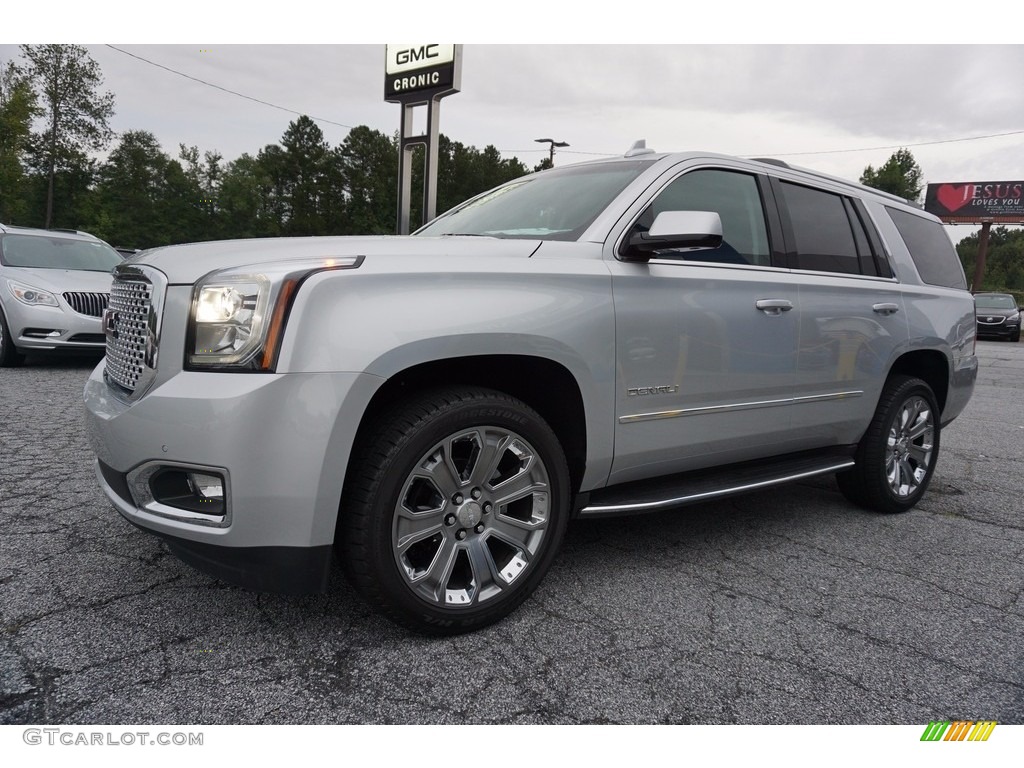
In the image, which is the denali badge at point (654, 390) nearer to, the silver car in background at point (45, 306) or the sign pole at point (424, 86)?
the silver car in background at point (45, 306)

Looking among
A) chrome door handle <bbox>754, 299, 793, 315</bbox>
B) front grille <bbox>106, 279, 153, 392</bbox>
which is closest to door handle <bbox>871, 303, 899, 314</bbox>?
chrome door handle <bbox>754, 299, 793, 315</bbox>

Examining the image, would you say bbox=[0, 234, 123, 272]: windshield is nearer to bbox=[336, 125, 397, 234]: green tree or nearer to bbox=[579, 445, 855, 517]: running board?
bbox=[579, 445, 855, 517]: running board

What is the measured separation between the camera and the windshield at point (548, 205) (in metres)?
2.88

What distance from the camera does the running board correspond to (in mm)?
2686

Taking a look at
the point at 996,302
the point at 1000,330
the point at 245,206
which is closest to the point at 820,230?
the point at 1000,330

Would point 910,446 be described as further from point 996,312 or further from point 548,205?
point 996,312

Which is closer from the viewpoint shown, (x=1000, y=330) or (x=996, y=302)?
(x=1000, y=330)

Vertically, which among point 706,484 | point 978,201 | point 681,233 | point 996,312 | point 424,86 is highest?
point 978,201

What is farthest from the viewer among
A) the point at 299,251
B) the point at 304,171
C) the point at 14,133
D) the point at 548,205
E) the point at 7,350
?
the point at 304,171

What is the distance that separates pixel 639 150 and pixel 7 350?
24.5 feet

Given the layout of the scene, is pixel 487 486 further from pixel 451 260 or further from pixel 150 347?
pixel 150 347

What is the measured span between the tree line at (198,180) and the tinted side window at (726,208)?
41.1 meters

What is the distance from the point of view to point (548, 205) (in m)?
3.13
